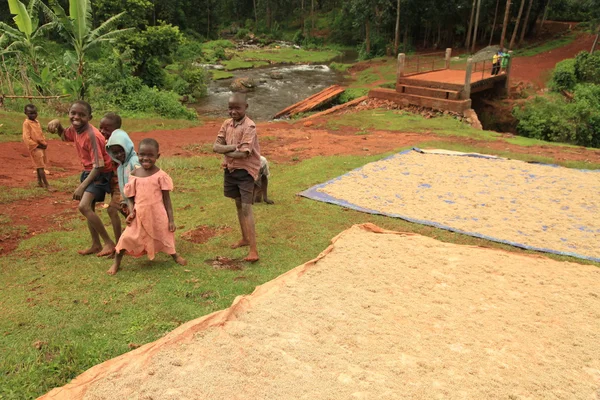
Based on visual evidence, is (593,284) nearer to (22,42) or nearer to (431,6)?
(22,42)

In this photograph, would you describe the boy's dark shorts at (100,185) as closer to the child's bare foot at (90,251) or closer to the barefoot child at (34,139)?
the child's bare foot at (90,251)

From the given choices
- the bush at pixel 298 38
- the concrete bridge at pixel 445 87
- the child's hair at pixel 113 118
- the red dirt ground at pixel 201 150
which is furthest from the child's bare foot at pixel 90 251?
the bush at pixel 298 38

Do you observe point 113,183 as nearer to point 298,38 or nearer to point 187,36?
point 187,36

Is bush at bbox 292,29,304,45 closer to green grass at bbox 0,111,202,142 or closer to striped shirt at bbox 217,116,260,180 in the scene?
green grass at bbox 0,111,202,142

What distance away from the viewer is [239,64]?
3238 cm

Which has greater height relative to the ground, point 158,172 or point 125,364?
point 158,172

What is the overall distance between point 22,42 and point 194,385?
560 inches

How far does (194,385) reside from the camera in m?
2.62

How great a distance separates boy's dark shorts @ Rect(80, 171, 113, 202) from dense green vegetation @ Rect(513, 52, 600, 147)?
14621 mm

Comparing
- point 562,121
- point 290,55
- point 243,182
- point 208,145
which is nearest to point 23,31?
point 208,145

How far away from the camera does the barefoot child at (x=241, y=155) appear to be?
4453mm

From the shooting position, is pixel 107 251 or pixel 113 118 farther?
pixel 107 251

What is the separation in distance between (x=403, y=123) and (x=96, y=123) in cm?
961

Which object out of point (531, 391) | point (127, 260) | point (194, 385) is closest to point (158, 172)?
point (127, 260)
